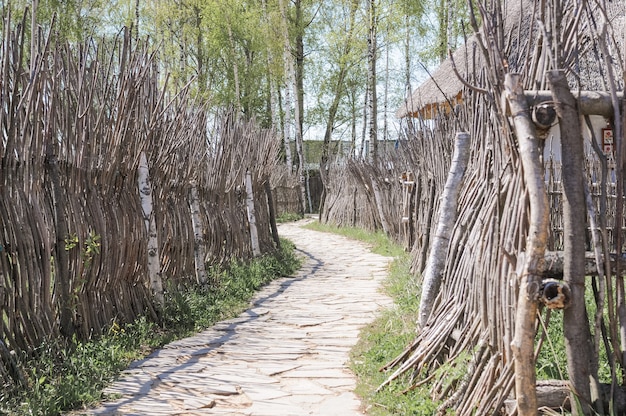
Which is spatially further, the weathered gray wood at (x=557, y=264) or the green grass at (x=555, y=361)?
the green grass at (x=555, y=361)

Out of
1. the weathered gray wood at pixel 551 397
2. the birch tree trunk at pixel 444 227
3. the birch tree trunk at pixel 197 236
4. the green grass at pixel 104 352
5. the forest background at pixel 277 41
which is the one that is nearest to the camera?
the weathered gray wood at pixel 551 397

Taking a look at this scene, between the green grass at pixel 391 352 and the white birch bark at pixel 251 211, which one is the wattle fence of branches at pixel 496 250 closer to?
the green grass at pixel 391 352

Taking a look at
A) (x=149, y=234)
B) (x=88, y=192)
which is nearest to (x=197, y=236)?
(x=149, y=234)

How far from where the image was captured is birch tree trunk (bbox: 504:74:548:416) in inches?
83.0

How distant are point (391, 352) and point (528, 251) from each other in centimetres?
224

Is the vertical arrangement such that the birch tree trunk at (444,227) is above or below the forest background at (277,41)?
below

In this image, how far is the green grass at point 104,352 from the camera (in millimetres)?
3242

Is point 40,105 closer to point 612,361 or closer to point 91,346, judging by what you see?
point 91,346

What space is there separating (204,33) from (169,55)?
185cm

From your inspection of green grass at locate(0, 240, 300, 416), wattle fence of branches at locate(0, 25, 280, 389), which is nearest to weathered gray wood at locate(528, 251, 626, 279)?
green grass at locate(0, 240, 300, 416)

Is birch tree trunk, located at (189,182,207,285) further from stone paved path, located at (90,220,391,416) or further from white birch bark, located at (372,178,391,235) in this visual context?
white birch bark, located at (372,178,391,235)

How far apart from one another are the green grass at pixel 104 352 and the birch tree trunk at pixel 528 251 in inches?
91.2

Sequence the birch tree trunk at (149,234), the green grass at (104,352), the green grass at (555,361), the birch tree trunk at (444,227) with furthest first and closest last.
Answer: the birch tree trunk at (149,234), the birch tree trunk at (444,227), the green grass at (104,352), the green grass at (555,361)

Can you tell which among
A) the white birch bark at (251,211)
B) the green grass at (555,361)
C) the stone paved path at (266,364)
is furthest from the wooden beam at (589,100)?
the white birch bark at (251,211)
